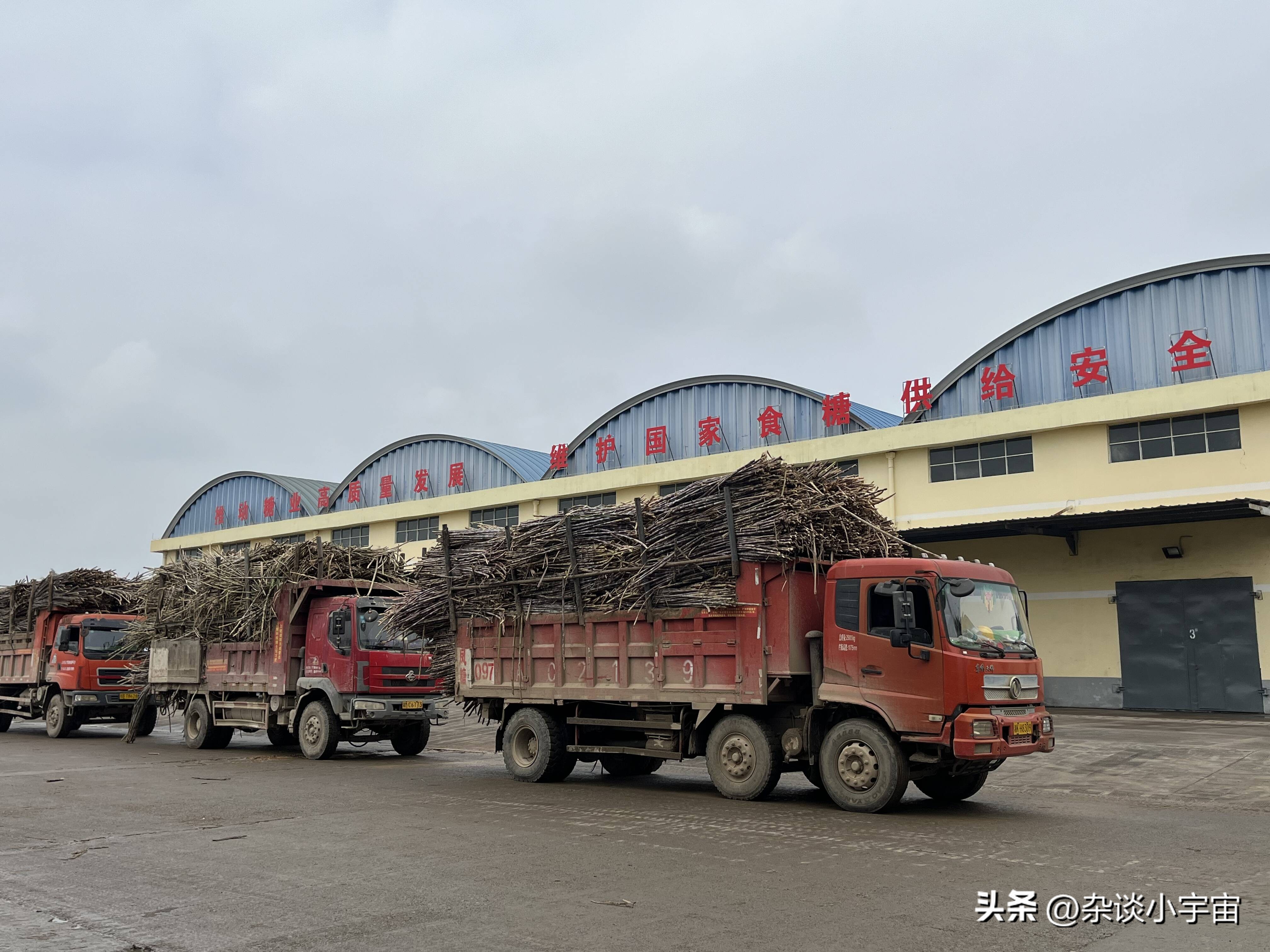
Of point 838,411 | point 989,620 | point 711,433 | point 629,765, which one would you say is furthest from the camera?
point 711,433

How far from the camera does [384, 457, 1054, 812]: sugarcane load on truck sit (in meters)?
10.7

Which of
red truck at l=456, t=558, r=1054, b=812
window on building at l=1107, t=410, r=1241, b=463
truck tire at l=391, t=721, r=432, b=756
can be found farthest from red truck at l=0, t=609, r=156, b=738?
window on building at l=1107, t=410, r=1241, b=463

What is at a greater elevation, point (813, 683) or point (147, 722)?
point (813, 683)

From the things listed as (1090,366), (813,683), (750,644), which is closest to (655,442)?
(1090,366)

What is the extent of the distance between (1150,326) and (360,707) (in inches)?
720

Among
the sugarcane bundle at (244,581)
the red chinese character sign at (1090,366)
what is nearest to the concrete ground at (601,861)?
the sugarcane bundle at (244,581)

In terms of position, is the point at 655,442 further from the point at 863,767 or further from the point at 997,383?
the point at 863,767

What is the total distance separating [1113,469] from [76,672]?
2194 centimetres

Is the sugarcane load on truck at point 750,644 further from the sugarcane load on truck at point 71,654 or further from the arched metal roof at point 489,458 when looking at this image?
the arched metal roof at point 489,458

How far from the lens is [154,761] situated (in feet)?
56.1

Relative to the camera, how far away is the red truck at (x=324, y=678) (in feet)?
55.3

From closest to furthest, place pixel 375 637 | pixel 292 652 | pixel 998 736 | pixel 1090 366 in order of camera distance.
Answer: pixel 998 736 → pixel 375 637 → pixel 292 652 → pixel 1090 366

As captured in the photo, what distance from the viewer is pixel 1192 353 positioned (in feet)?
74.2

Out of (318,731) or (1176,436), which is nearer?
(318,731)
